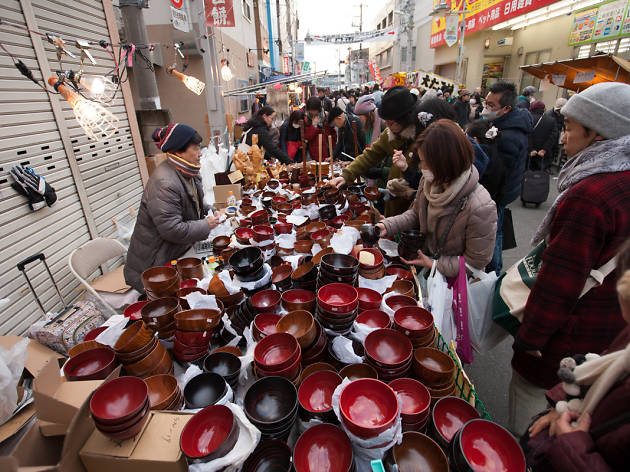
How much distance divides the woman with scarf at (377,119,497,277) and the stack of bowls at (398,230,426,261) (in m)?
0.08

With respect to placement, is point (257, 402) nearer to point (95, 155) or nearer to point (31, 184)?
point (31, 184)

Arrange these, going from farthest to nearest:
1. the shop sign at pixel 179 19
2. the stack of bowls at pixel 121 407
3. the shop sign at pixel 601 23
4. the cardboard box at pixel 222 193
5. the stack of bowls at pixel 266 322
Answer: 1. the shop sign at pixel 601 23
2. the shop sign at pixel 179 19
3. the cardboard box at pixel 222 193
4. the stack of bowls at pixel 266 322
5. the stack of bowls at pixel 121 407

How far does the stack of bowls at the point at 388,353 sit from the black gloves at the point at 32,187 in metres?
3.53

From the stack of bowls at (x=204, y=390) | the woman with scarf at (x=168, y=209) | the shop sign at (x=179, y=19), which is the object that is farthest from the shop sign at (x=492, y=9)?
the stack of bowls at (x=204, y=390)

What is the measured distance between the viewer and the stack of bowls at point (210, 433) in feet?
3.26

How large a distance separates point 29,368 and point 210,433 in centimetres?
119

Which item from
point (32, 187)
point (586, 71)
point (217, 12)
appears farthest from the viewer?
point (217, 12)

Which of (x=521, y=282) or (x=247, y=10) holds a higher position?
(x=247, y=10)

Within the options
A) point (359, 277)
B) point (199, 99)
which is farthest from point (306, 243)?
point (199, 99)

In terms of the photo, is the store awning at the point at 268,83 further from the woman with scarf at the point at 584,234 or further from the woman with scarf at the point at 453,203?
the woman with scarf at the point at 584,234

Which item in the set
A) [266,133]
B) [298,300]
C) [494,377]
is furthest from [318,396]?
[266,133]

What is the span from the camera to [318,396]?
1.31m

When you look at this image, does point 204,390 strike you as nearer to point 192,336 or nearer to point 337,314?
point 192,336

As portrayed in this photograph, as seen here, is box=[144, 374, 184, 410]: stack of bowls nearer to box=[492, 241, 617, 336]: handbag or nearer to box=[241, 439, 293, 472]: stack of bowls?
box=[241, 439, 293, 472]: stack of bowls
